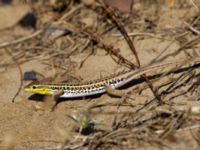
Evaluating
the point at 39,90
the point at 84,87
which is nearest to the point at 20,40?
the point at 39,90

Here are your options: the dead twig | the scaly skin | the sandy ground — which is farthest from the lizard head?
the dead twig

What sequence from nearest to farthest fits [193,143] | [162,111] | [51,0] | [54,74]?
[193,143], [162,111], [54,74], [51,0]

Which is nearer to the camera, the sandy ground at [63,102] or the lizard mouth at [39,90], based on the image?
the sandy ground at [63,102]

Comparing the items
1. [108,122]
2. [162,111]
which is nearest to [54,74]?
[108,122]

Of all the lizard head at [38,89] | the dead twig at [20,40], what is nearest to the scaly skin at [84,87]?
the lizard head at [38,89]

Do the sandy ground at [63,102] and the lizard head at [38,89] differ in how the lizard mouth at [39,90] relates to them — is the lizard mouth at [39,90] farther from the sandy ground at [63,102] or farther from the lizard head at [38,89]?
the sandy ground at [63,102]

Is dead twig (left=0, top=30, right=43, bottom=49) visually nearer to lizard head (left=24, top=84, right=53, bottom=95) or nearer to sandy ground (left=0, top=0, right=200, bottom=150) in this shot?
sandy ground (left=0, top=0, right=200, bottom=150)

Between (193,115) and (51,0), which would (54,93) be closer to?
(193,115)
